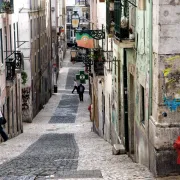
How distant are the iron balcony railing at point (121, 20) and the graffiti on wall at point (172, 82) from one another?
4.14 metres

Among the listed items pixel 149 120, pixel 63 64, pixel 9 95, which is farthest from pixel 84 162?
pixel 63 64

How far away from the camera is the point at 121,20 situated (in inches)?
611

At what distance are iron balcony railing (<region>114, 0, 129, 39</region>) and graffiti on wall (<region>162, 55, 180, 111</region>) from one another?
4142 millimetres

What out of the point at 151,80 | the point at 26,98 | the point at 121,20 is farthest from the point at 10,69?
the point at 151,80

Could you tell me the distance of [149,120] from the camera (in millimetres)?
12164

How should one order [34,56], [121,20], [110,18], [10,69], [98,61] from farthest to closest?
[34,56]
[10,69]
[98,61]
[110,18]
[121,20]

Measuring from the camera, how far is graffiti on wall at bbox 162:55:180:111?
11.1m

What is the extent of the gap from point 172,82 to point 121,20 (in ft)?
15.6

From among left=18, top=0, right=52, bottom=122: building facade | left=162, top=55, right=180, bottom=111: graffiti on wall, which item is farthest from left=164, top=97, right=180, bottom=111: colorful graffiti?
left=18, top=0, right=52, bottom=122: building facade

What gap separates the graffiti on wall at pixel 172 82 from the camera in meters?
11.1

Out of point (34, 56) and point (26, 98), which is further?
point (34, 56)

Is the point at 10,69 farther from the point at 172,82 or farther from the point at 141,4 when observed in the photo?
the point at 172,82

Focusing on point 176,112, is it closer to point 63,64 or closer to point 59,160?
point 59,160

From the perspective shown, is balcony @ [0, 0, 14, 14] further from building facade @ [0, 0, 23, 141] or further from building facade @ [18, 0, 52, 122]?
building facade @ [18, 0, 52, 122]
